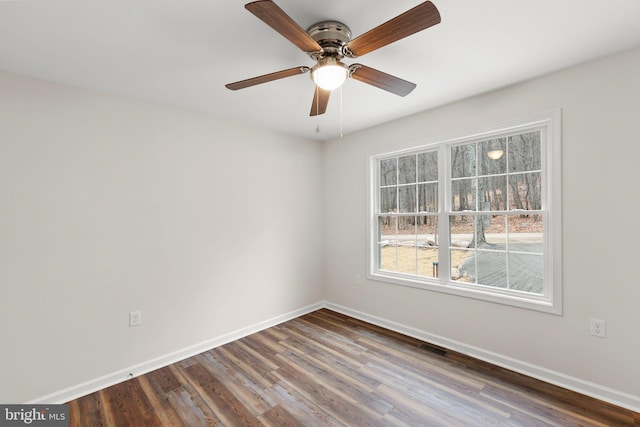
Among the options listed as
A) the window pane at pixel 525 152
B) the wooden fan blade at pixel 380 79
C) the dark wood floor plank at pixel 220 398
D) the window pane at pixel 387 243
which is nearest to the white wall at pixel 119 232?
the dark wood floor plank at pixel 220 398

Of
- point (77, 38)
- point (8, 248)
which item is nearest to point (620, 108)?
point (77, 38)

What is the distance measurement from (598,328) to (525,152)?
58.4 inches

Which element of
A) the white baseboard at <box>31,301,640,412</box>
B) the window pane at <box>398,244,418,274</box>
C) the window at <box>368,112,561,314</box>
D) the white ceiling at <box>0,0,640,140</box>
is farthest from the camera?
the window pane at <box>398,244,418,274</box>

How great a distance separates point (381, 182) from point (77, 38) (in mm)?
3082

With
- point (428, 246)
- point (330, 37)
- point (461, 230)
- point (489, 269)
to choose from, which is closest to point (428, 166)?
point (461, 230)

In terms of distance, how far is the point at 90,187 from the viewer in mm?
2381

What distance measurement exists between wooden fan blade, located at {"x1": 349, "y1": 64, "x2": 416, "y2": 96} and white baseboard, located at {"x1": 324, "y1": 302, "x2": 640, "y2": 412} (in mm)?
2459

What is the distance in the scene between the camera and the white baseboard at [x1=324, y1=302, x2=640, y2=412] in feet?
6.66

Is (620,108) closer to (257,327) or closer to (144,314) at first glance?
(257,327)

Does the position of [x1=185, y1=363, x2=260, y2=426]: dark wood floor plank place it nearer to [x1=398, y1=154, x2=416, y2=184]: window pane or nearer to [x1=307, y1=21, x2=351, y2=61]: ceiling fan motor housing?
[x1=307, y1=21, x2=351, y2=61]: ceiling fan motor housing

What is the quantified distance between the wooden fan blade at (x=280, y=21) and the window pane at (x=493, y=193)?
2134 millimetres

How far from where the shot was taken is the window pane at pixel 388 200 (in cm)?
358

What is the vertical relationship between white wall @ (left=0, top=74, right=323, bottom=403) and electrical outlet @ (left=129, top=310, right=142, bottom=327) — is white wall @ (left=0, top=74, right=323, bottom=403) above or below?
above

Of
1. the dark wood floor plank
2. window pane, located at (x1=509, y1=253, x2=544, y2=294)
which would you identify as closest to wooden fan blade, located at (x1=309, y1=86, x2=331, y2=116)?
window pane, located at (x1=509, y1=253, x2=544, y2=294)
